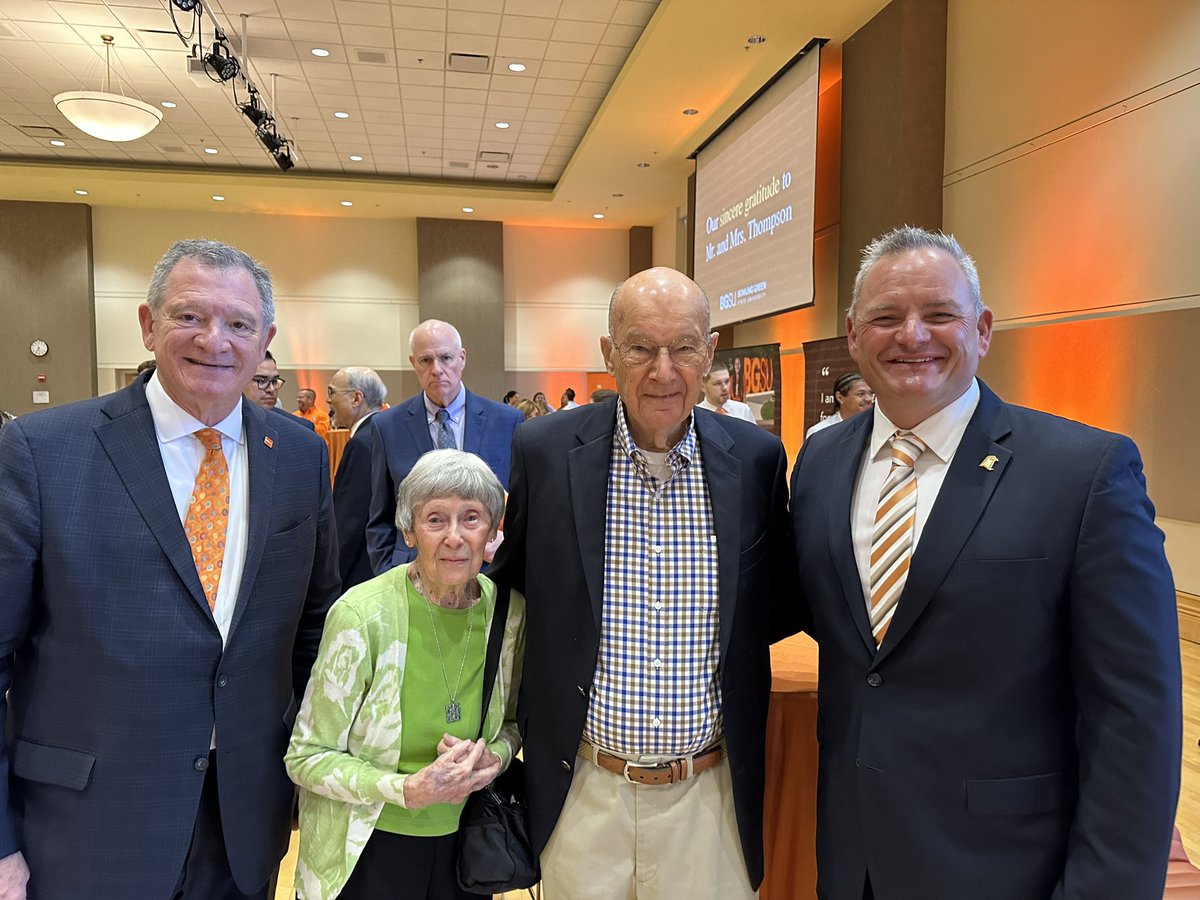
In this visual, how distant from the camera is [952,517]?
1370 mm

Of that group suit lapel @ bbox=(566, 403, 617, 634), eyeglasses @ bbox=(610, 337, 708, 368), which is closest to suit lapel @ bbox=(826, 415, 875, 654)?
eyeglasses @ bbox=(610, 337, 708, 368)

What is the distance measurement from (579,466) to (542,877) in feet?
3.19

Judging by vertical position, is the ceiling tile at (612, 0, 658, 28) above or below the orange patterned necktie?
above

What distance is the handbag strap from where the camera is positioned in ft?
5.81

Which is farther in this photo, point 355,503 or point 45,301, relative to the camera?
point 45,301

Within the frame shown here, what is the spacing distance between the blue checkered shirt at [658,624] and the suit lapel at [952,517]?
0.41m

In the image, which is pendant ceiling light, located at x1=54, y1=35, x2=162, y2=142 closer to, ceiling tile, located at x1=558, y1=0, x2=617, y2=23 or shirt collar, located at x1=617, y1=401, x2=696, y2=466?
ceiling tile, located at x1=558, y1=0, x2=617, y2=23

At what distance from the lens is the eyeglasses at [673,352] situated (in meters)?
1.63

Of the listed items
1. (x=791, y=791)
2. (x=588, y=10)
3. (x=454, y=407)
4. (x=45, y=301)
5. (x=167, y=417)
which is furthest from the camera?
(x=45, y=301)

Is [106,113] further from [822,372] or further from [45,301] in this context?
[45,301]

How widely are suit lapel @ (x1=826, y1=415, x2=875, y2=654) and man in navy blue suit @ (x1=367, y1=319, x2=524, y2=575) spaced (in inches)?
87.5

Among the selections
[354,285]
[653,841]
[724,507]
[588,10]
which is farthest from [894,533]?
[354,285]

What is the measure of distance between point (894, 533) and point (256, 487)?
138 centimetres

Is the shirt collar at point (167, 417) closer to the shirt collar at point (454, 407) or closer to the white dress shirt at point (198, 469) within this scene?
the white dress shirt at point (198, 469)
